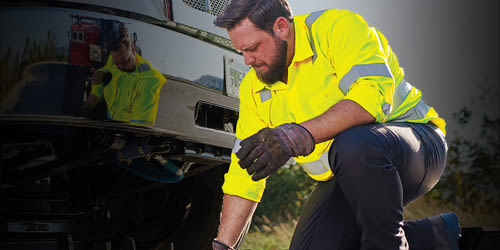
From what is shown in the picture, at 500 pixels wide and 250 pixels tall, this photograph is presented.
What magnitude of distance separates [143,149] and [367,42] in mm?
943

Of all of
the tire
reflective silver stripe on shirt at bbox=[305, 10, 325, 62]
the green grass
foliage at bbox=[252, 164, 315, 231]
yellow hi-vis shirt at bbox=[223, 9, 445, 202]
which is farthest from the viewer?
foliage at bbox=[252, 164, 315, 231]

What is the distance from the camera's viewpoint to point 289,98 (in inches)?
83.7

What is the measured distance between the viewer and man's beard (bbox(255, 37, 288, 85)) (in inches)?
80.6

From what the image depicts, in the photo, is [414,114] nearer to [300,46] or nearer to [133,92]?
[300,46]

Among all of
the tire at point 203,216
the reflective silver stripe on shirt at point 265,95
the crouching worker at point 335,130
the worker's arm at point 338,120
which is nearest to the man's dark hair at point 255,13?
the crouching worker at point 335,130

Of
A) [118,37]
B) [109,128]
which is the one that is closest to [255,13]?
[118,37]

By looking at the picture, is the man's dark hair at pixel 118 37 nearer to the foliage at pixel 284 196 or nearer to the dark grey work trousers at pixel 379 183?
the dark grey work trousers at pixel 379 183

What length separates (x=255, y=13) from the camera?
196cm

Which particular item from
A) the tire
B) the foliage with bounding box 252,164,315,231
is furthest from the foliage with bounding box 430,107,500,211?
the tire

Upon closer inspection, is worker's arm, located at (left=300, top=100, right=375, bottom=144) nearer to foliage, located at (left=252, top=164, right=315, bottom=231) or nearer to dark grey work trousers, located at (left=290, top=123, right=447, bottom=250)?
dark grey work trousers, located at (left=290, top=123, right=447, bottom=250)

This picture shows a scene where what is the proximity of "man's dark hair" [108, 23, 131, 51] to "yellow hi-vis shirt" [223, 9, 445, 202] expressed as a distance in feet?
1.66

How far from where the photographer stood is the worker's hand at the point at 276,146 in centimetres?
168

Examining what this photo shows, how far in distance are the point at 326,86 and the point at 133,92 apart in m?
0.68

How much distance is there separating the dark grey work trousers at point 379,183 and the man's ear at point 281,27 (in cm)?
45
